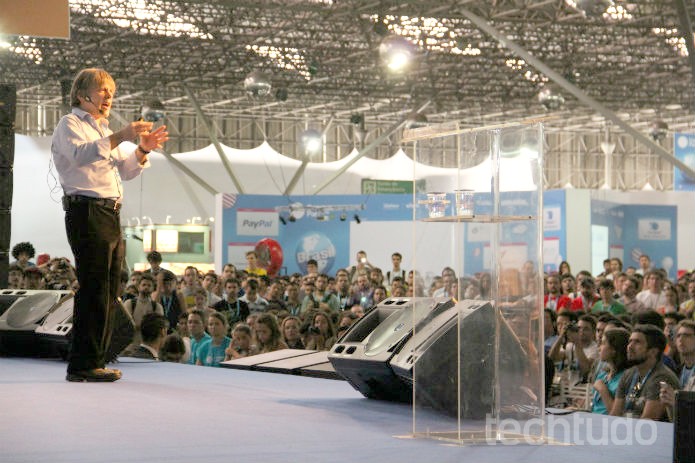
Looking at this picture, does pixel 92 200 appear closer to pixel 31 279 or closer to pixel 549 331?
pixel 549 331

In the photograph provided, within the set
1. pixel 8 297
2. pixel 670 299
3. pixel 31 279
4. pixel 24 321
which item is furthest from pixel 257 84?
pixel 24 321

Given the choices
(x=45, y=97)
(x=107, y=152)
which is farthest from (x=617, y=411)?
(x=45, y=97)

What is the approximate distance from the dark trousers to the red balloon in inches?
590

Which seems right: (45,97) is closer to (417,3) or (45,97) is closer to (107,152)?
(417,3)

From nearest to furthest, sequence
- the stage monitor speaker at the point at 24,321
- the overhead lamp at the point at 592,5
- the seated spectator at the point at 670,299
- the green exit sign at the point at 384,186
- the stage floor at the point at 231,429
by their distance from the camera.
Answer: the stage floor at the point at 231,429
the stage monitor speaker at the point at 24,321
the seated spectator at the point at 670,299
the overhead lamp at the point at 592,5
the green exit sign at the point at 384,186

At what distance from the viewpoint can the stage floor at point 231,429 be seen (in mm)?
2859

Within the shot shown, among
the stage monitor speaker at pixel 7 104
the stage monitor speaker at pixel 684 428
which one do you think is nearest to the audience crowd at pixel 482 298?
the stage monitor speaker at pixel 684 428

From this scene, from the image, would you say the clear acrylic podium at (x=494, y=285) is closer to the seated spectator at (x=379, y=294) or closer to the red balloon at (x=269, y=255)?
the seated spectator at (x=379, y=294)

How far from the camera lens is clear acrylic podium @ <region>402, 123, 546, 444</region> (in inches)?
125

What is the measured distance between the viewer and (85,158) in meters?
4.31

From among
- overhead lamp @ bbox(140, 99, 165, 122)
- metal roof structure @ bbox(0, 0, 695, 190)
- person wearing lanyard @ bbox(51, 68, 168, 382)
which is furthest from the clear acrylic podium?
overhead lamp @ bbox(140, 99, 165, 122)

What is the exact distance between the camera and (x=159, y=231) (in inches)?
963

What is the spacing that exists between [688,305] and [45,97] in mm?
28532

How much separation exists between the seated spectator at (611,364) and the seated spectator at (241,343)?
107 inches
